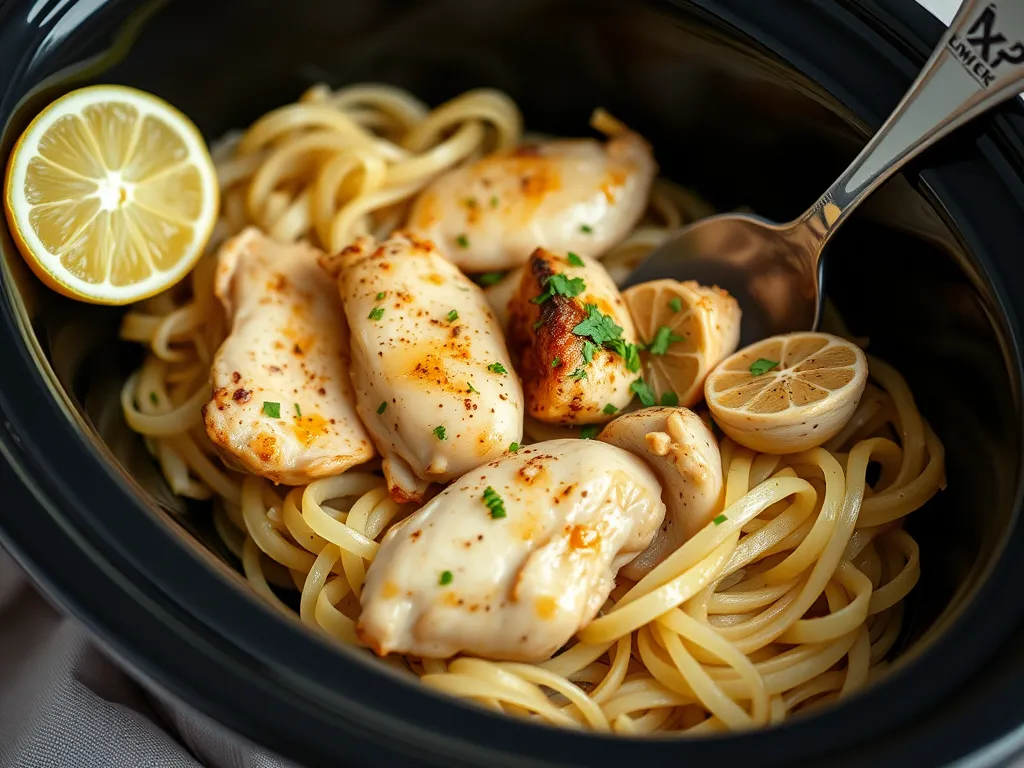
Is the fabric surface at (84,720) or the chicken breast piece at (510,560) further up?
the chicken breast piece at (510,560)

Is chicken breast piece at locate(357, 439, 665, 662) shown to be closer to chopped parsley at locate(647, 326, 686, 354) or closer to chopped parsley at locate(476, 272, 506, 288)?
chopped parsley at locate(647, 326, 686, 354)

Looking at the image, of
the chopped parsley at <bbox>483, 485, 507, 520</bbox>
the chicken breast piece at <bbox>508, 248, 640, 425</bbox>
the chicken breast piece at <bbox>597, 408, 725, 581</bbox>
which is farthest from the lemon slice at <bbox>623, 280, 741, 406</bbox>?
the chopped parsley at <bbox>483, 485, 507, 520</bbox>

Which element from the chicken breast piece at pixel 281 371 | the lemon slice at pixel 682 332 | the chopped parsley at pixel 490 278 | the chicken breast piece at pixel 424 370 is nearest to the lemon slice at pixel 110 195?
the chicken breast piece at pixel 281 371

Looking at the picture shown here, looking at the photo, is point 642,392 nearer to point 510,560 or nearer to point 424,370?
point 424,370

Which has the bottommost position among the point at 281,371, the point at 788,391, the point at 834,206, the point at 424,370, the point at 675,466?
the point at 281,371

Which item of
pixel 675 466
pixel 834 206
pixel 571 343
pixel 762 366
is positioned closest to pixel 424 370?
pixel 571 343

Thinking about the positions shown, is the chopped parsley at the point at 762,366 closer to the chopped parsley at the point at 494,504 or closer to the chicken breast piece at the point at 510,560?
the chicken breast piece at the point at 510,560
